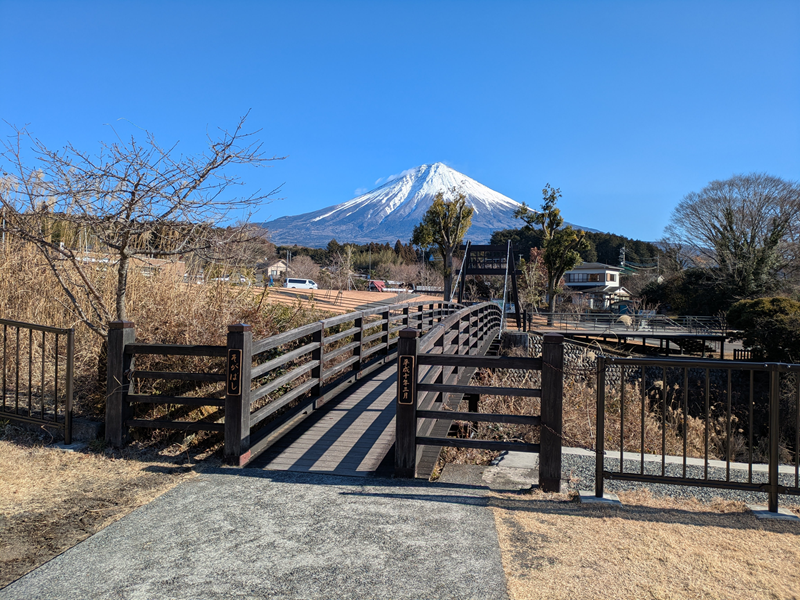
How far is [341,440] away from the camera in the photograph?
5469 mm

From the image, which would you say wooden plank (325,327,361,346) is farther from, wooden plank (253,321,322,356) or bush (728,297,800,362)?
bush (728,297,800,362)

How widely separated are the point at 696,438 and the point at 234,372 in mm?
8507

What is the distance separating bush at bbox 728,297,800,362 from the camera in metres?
21.8

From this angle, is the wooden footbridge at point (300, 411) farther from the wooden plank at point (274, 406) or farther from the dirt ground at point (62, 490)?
the dirt ground at point (62, 490)

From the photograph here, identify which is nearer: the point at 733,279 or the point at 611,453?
the point at 611,453

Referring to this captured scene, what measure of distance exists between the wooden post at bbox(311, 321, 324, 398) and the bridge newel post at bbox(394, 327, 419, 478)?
90.0 inches

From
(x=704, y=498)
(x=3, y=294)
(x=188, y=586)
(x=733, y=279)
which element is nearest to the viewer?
(x=188, y=586)

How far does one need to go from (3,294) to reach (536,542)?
25.4ft

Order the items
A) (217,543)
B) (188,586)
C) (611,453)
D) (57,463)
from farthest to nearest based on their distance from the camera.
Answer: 1. (611,453)
2. (57,463)
3. (217,543)
4. (188,586)

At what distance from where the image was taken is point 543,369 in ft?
13.9

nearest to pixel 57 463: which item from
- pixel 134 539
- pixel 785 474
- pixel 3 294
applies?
pixel 134 539

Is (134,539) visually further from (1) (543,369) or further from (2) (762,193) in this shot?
(2) (762,193)

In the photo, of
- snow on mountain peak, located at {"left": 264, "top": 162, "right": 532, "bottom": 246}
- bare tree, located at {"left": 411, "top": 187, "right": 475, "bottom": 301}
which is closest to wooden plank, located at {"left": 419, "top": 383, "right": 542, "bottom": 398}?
bare tree, located at {"left": 411, "top": 187, "right": 475, "bottom": 301}

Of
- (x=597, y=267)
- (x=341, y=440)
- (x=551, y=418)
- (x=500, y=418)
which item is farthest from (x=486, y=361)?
(x=597, y=267)
